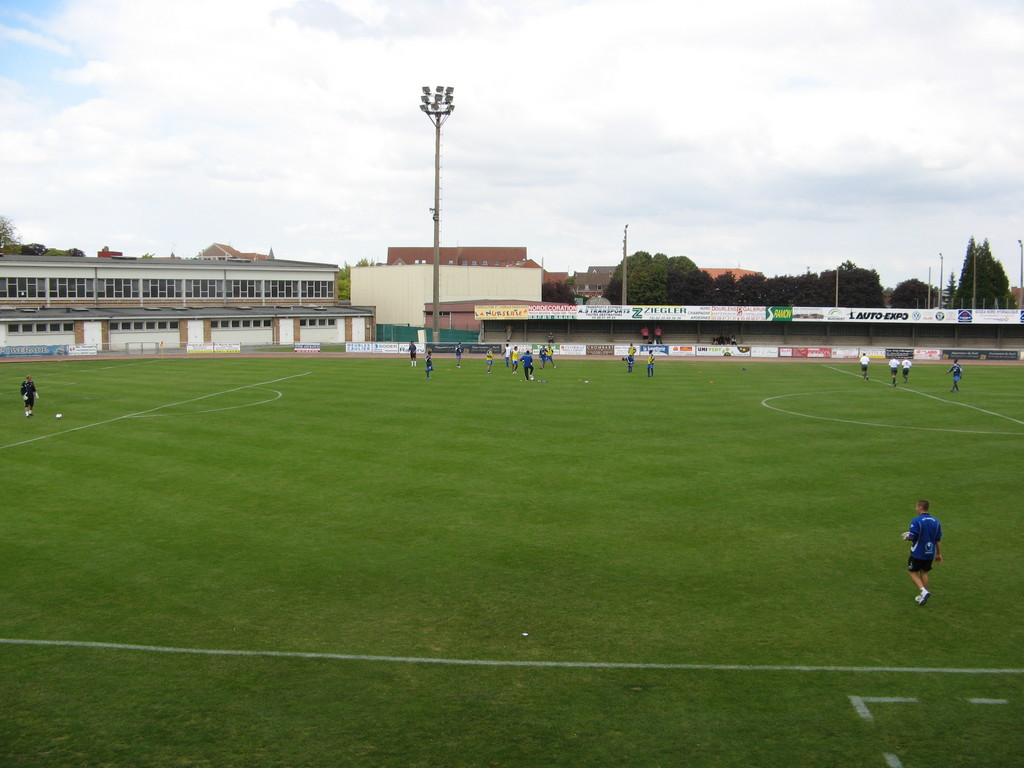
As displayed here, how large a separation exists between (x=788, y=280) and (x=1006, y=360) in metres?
55.6

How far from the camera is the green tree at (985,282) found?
114500 millimetres

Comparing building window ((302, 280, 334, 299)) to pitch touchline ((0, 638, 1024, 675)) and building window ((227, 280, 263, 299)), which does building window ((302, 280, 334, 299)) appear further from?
pitch touchline ((0, 638, 1024, 675))

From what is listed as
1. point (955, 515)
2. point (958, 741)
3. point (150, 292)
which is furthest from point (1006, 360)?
point (150, 292)

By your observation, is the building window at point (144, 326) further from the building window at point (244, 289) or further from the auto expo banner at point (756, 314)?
the auto expo banner at point (756, 314)

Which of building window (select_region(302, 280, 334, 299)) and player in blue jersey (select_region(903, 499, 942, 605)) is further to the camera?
building window (select_region(302, 280, 334, 299))

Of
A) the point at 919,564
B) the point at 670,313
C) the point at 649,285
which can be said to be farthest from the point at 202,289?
the point at 919,564

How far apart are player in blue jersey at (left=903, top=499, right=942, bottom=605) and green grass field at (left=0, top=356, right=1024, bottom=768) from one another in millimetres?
480

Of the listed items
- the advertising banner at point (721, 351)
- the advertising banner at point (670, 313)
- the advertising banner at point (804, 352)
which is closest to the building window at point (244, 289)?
the advertising banner at point (670, 313)

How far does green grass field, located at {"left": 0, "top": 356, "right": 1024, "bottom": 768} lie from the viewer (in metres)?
8.97

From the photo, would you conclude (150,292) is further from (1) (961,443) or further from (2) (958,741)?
(2) (958,741)

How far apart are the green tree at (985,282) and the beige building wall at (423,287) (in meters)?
63.2

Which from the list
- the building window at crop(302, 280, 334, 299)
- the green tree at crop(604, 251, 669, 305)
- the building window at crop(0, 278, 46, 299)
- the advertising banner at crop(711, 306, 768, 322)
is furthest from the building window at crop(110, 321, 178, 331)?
the green tree at crop(604, 251, 669, 305)

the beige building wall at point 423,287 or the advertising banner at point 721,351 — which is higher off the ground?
the beige building wall at point 423,287

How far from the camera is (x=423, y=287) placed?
10181 cm
